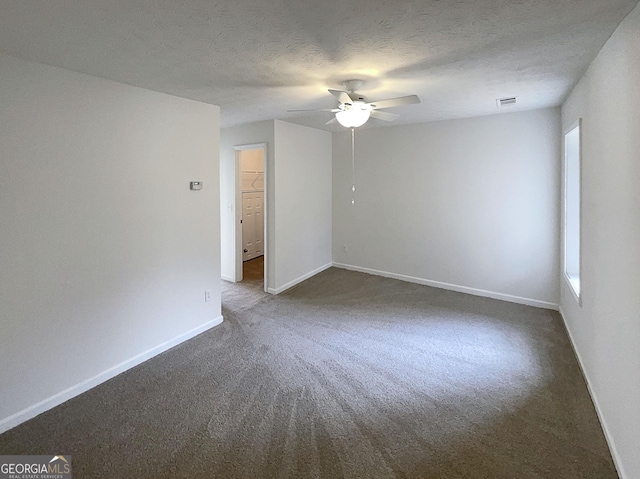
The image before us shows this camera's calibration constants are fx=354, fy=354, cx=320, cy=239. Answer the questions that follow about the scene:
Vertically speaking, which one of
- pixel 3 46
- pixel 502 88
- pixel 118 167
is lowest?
pixel 118 167

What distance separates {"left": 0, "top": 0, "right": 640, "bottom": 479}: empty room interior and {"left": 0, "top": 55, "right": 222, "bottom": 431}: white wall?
0.05ft

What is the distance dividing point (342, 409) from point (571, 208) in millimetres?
3086

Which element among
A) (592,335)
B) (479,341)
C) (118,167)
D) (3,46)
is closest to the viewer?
(3,46)

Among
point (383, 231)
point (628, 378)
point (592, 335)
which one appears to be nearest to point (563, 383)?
point (592, 335)

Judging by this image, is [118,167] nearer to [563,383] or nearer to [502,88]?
[502,88]

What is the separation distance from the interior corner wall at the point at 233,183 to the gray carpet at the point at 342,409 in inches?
59.6

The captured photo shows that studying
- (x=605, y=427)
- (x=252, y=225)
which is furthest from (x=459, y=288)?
(x=252, y=225)

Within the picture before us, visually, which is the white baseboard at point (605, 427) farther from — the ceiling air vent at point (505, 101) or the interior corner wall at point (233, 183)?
the interior corner wall at point (233, 183)

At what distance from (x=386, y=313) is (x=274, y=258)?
1672 mm

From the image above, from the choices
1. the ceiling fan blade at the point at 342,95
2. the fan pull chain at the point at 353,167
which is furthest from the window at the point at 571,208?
the fan pull chain at the point at 353,167

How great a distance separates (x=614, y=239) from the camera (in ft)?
6.44

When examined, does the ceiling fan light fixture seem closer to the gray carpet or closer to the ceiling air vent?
the ceiling air vent

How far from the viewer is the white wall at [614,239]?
5.45ft

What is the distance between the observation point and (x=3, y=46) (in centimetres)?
200
